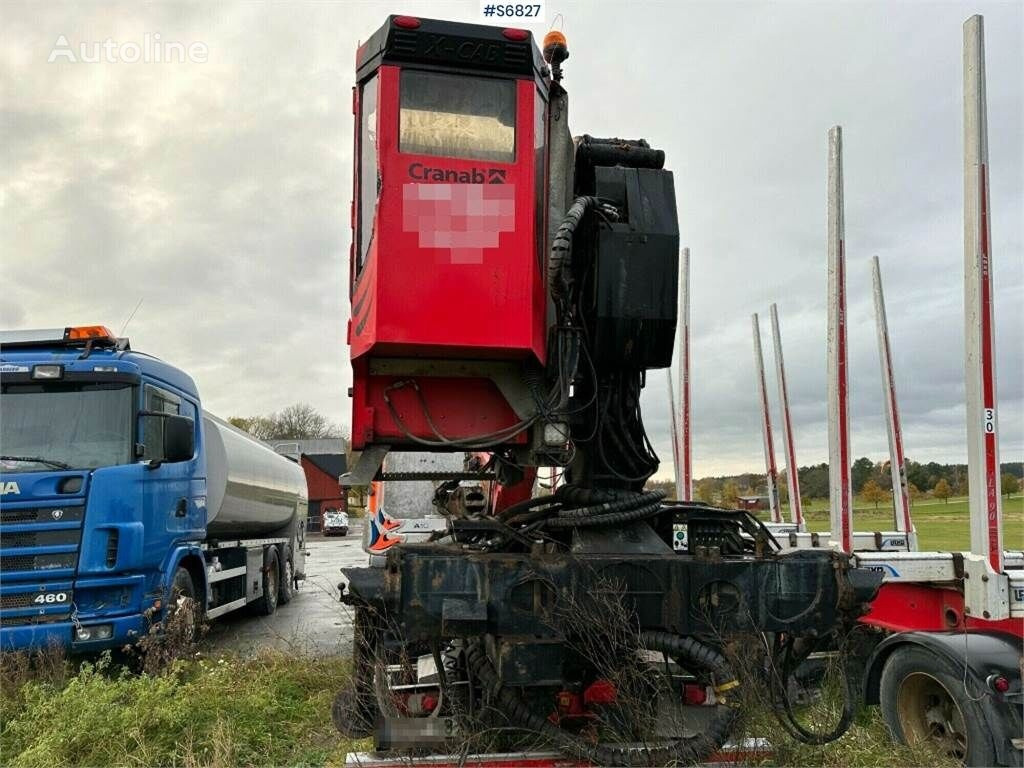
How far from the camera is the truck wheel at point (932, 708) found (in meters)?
3.95

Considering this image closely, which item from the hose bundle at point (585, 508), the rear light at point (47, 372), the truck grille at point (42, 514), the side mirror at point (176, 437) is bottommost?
the truck grille at point (42, 514)

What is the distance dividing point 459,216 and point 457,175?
0.22 meters

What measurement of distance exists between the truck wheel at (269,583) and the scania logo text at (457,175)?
34.0 ft

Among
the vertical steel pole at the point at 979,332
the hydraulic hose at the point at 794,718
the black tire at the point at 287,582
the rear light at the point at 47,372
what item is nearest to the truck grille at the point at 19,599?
the rear light at the point at 47,372

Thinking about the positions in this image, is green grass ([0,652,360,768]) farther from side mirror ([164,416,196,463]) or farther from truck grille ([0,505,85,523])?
side mirror ([164,416,196,463])

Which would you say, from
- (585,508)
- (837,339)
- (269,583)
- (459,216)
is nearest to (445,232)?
(459,216)

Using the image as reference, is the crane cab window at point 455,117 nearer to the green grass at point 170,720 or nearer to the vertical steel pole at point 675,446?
the green grass at point 170,720

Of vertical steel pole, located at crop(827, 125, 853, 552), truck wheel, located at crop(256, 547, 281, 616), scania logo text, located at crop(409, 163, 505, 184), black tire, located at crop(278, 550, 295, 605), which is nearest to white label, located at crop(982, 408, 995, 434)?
vertical steel pole, located at crop(827, 125, 853, 552)

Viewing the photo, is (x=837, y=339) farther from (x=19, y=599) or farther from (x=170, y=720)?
(x=19, y=599)

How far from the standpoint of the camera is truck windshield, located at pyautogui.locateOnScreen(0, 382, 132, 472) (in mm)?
6914

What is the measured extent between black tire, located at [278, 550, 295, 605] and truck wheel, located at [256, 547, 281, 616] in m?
0.33

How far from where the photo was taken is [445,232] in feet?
12.7

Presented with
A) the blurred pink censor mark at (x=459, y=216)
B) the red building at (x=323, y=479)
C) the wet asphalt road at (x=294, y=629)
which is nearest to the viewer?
the blurred pink censor mark at (x=459, y=216)

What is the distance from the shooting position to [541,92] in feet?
14.0
